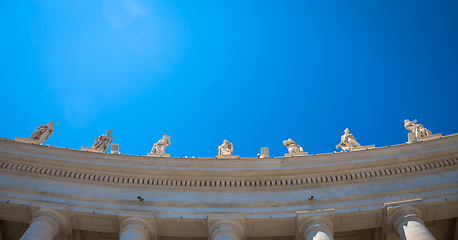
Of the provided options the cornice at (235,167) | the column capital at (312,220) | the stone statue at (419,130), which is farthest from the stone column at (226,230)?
the stone statue at (419,130)

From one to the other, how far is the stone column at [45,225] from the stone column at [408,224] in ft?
59.6

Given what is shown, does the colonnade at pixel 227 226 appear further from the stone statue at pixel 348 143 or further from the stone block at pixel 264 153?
the stone statue at pixel 348 143

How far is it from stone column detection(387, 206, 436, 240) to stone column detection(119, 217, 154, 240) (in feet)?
43.7

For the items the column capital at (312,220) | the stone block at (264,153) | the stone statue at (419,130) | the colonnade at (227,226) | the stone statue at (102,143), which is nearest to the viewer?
the colonnade at (227,226)

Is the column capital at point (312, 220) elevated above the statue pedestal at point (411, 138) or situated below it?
below

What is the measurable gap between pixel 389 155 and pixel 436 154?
9.08 ft

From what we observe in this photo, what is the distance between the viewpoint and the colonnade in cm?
2423

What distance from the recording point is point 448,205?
2569 centimetres

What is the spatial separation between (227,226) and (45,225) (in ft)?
31.8

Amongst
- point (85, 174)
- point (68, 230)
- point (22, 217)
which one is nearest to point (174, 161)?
point (85, 174)

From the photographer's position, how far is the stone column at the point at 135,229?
80.3ft

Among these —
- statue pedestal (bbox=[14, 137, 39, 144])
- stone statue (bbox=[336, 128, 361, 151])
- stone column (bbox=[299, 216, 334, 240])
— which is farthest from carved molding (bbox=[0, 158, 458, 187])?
stone statue (bbox=[336, 128, 361, 151])

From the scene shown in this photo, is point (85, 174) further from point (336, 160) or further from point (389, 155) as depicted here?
point (389, 155)


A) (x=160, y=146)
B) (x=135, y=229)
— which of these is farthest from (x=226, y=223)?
(x=160, y=146)
